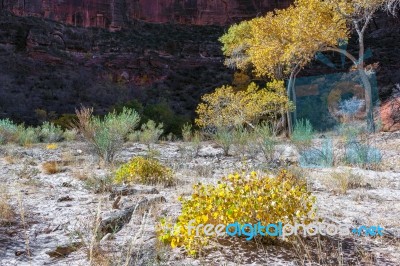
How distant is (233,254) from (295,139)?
665 cm

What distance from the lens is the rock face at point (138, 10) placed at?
Answer: 33.2 metres

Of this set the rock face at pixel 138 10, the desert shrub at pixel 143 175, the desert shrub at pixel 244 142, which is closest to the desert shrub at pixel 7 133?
the desert shrub at pixel 244 142

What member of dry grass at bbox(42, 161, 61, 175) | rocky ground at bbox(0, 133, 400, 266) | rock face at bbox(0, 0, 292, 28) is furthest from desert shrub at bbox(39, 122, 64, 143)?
rock face at bbox(0, 0, 292, 28)

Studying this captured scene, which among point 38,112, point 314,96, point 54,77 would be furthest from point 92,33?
point 314,96

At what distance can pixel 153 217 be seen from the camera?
3121mm

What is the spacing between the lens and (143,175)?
4.98m

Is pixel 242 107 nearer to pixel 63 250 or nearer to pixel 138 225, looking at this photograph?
pixel 138 225

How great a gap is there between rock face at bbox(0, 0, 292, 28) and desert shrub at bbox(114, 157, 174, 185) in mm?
33523

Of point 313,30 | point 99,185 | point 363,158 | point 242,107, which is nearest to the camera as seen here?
point 99,185

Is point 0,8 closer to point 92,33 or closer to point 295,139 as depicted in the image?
point 92,33

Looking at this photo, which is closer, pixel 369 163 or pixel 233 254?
pixel 233 254

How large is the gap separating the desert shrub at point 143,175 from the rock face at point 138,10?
33523mm

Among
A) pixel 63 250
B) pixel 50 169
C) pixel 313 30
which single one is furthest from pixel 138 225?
pixel 313 30

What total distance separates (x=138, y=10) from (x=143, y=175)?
37021 millimetres
